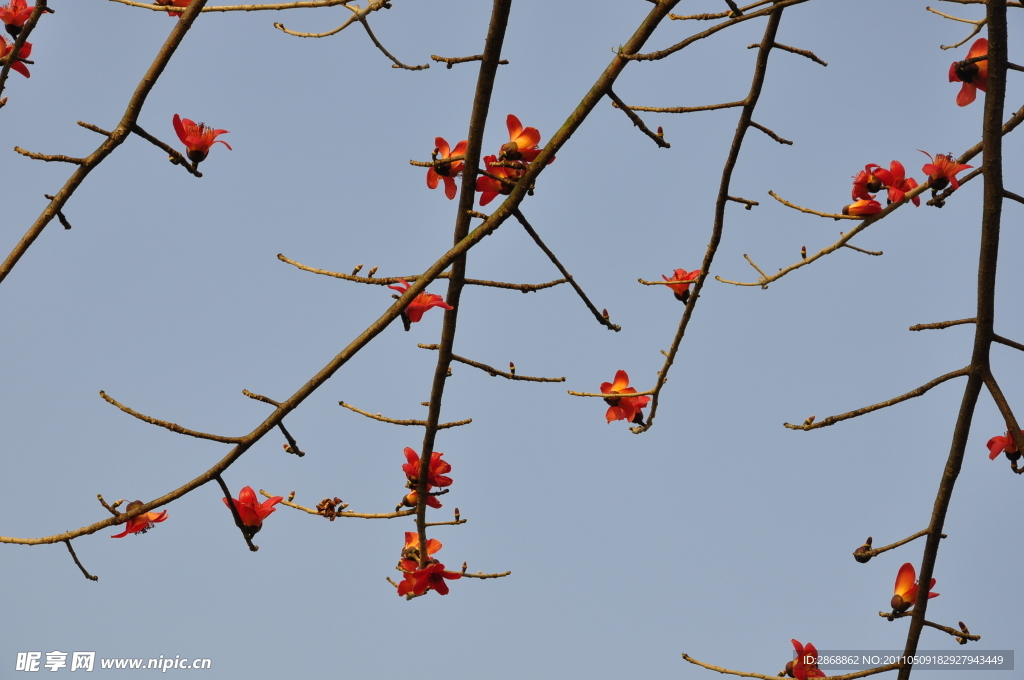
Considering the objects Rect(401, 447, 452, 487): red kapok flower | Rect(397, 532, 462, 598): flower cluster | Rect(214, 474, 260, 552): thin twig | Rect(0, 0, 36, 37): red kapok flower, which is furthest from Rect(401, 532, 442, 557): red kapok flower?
Rect(0, 0, 36, 37): red kapok flower

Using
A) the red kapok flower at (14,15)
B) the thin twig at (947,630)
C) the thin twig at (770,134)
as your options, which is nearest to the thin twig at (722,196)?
the thin twig at (770,134)

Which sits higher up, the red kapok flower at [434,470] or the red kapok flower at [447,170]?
the red kapok flower at [447,170]

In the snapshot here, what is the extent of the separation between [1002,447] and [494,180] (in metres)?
1.79

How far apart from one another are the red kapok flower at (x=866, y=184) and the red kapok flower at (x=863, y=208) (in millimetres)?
28

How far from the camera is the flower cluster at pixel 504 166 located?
2322 millimetres

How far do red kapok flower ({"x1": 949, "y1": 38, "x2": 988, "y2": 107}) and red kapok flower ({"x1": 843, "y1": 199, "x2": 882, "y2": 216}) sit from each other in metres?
0.38

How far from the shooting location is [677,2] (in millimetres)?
2066

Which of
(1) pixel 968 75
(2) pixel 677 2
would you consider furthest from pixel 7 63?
(1) pixel 968 75

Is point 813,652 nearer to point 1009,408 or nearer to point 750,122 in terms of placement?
point 1009,408

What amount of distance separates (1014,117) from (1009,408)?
92 centimetres

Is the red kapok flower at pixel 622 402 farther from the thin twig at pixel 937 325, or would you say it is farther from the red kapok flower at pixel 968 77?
the red kapok flower at pixel 968 77

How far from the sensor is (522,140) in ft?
7.76

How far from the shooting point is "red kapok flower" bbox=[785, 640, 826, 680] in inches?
105

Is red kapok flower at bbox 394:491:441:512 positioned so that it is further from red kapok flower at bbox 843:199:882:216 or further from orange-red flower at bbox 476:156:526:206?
red kapok flower at bbox 843:199:882:216
